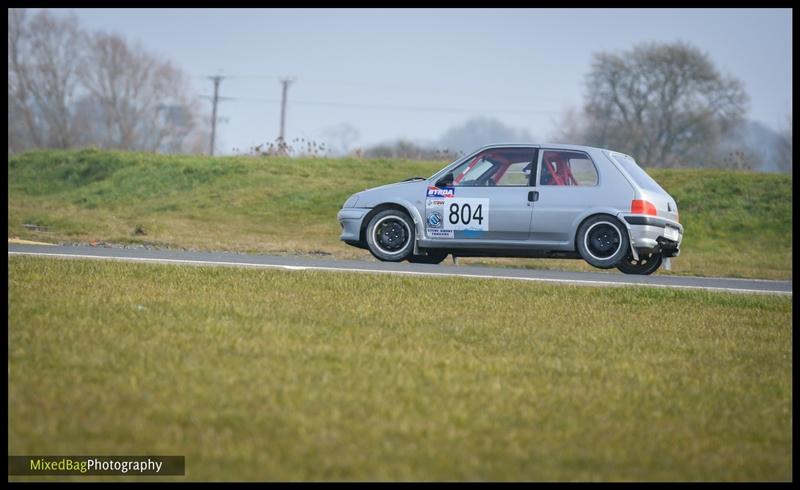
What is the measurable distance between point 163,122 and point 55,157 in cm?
4541

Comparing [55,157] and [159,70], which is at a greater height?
[159,70]

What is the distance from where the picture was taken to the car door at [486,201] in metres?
13.9

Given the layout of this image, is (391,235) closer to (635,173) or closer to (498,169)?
(498,169)

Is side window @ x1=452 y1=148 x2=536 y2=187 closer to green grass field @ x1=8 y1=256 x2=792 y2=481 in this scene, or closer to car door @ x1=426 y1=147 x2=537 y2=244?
car door @ x1=426 y1=147 x2=537 y2=244

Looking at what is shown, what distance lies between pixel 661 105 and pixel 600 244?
6275 centimetres

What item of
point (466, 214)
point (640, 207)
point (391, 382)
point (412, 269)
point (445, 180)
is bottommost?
point (391, 382)

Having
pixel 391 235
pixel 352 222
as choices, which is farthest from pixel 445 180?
pixel 352 222

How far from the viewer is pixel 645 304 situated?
10539 millimetres

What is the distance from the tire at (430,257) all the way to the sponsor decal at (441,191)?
1151 mm

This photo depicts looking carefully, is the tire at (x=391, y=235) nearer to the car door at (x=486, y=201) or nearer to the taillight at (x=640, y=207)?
the car door at (x=486, y=201)

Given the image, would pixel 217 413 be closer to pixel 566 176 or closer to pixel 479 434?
pixel 479 434

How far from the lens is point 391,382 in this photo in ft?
21.5

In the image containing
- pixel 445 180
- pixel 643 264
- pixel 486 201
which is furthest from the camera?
pixel 643 264

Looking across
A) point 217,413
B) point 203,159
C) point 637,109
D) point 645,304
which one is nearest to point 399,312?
point 645,304
